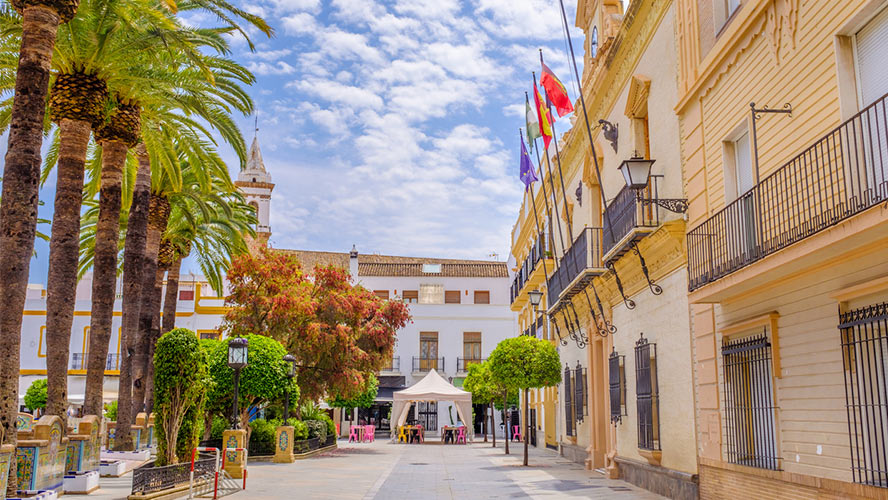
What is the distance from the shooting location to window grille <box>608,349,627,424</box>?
1593cm

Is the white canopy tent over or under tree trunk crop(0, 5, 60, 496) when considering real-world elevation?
under

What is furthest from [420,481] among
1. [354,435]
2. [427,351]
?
[427,351]

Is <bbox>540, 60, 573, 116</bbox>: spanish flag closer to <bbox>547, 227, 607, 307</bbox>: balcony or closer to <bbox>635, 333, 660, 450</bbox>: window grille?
<bbox>547, 227, 607, 307</bbox>: balcony

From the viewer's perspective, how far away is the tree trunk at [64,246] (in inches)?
581

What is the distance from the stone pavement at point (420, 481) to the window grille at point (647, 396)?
948mm

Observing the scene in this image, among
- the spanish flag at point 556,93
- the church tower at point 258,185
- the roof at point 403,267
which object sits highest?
the church tower at point 258,185

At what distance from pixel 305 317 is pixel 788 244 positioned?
809 inches

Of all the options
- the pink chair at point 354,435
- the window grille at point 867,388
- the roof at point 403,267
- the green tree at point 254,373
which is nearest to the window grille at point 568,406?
the green tree at point 254,373

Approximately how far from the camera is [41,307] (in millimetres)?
45781

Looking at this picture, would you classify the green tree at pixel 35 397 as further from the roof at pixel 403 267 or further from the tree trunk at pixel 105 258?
the tree trunk at pixel 105 258

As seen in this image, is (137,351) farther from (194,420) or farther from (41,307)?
(41,307)

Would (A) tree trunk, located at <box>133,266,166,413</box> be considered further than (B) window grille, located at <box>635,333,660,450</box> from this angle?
Yes

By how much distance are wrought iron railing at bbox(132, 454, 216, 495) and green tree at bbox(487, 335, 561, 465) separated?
26.9 ft

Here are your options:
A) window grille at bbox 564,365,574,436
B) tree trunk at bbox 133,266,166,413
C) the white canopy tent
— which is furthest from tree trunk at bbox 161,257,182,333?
window grille at bbox 564,365,574,436
